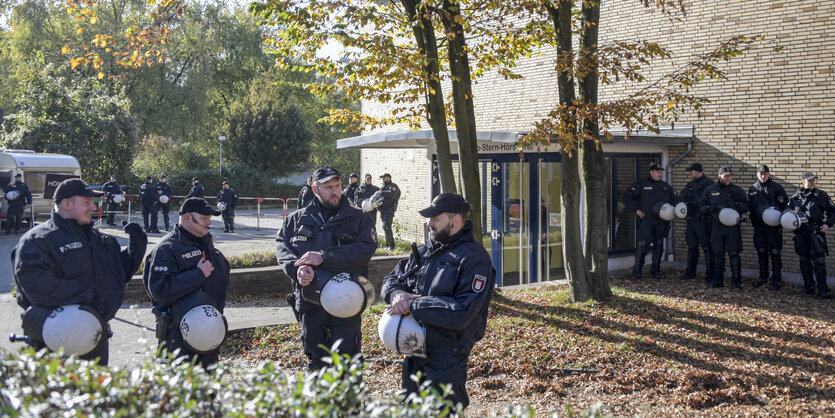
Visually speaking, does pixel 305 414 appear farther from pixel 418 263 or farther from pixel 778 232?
pixel 778 232

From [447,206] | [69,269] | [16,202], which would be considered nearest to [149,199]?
[16,202]

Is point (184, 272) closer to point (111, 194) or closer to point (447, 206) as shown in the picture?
point (447, 206)

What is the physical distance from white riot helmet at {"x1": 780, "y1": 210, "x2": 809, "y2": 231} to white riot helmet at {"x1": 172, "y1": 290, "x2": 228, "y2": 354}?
9220mm

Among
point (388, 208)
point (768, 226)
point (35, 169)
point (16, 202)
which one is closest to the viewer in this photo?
point (768, 226)

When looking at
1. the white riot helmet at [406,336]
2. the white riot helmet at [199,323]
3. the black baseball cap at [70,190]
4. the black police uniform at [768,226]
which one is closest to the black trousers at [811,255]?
the black police uniform at [768,226]

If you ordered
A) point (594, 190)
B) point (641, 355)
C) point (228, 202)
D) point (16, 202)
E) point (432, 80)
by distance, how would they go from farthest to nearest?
point (228, 202), point (16, 202), point (594, 190), point (432, 80), point (641, 355)

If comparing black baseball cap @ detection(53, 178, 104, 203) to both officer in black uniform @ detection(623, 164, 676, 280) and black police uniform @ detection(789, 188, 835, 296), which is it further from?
black police uniform @ detection(789, 188, 835, 296)

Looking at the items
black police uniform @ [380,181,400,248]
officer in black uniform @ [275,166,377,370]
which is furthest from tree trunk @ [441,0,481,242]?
black police uniform @ [380,181,400,248]

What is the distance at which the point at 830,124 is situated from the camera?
1226 cm

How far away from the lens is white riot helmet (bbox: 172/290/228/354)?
5.02 meters

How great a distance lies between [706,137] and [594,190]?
15.8 ft

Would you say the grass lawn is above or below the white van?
below

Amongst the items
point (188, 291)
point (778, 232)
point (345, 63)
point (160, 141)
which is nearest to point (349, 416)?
point (188, 291)

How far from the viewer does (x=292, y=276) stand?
561cm
